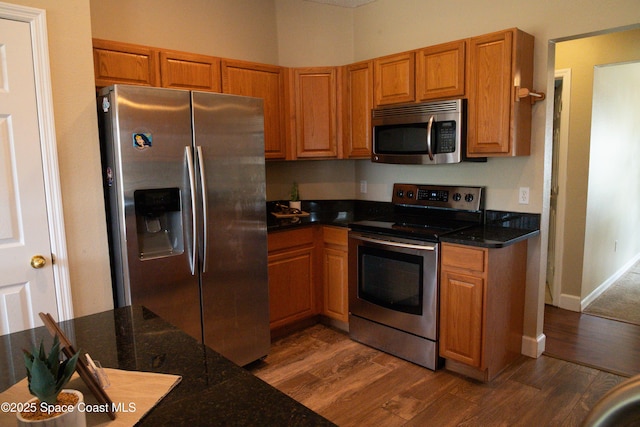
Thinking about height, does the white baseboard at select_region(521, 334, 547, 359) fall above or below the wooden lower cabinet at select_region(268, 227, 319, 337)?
below

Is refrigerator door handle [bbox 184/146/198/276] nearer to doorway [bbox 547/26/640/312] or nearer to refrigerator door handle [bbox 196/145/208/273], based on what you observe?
refrigerator door handle [bbox 196/145/208/273]

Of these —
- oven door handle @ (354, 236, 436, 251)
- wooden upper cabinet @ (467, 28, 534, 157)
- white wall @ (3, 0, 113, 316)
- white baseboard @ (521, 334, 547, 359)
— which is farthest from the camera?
white baseboard @ (521, 334, 547, 359)

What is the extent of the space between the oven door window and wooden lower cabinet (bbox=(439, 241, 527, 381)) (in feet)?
0.63

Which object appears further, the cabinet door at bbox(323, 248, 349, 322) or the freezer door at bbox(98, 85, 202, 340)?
the cabinet door at bbox(323, 248, 349, 322)

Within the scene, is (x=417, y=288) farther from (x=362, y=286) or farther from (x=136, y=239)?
(x=136, y=239)

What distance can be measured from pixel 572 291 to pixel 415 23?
2.75 meters

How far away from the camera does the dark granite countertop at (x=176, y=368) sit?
90 centimetres

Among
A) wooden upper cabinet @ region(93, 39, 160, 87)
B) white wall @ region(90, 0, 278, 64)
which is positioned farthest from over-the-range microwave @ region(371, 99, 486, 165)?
wooden upper cabinet @ region(93, 39, 160, 87)

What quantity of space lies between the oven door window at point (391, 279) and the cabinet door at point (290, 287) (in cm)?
46

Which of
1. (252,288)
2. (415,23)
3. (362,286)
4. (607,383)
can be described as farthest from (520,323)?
(415,23)

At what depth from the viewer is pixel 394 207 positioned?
3.77 meters

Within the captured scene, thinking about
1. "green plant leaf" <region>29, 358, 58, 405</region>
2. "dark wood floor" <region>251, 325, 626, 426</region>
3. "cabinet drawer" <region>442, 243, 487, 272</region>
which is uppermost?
"green plant leaf" <region>29, 358, 58, 405</region>

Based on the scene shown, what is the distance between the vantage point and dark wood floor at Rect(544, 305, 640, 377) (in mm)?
2915

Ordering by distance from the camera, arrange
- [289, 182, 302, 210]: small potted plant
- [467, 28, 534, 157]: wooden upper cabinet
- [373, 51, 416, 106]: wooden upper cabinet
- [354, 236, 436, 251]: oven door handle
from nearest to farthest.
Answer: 1. [467, 28, 534, 157]: wooden upper cabinet
2. [354, 236, 436, 251]: oven door handle
3. [373, 51, 416, 106]: wooden upper cabinet
4. [289, 182, 302, 210]: small potted plant
